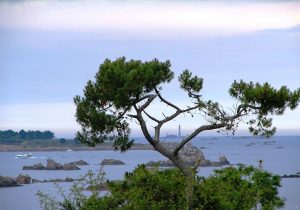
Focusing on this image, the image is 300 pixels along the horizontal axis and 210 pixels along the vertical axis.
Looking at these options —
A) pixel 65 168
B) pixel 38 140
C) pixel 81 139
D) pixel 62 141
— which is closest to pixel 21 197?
pixel 65 168

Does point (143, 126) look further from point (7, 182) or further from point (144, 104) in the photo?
point (7, 182)

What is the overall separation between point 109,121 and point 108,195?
1.56m

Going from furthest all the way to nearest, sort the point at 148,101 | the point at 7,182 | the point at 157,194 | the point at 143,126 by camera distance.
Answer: the point at 7,182 → the point at 148,101 → the point at 143,126 → the point at 157,194

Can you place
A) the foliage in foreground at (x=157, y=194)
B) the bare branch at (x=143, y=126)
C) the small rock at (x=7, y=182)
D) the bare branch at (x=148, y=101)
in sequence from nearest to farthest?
1. the foliage in foreground at (x=157, y=194)
2. the bare branch at (x=143, y=126)
3. the bare branch at (x=148, y=101)
4. the small rock at (x=7, y=182)

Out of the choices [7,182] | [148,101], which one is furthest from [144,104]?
[7,182]

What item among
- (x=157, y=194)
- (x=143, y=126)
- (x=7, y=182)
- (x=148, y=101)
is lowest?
(x=7, y=182)

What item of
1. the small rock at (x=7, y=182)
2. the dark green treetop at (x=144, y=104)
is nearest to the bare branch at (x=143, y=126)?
the dark green treetop at (x=144, y=104)

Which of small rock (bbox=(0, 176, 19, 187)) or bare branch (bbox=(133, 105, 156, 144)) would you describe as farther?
small rock (bbox=(0, 176, 19, 187))

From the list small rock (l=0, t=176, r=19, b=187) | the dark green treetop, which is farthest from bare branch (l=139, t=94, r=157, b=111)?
small rock (l=0, t=176, r=19, b=187)

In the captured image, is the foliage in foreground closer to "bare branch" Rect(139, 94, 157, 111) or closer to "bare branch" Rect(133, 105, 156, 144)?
"bare branch" Rect(133, 105, 156, 144)

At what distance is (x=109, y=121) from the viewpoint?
14250 millimetres

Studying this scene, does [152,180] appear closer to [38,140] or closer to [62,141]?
[38,140]

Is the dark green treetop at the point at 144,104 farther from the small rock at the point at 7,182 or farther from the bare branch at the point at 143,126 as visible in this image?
the small rock at the point at 7,182

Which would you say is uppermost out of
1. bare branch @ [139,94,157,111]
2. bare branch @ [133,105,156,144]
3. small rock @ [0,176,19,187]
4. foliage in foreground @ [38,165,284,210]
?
bare branch @ [139,94,157,111]
